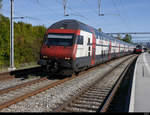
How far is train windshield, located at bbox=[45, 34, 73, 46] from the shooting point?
409 inches

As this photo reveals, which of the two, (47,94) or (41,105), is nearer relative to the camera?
(41,105)

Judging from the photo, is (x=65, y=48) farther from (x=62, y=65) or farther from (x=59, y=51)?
(x=62, y=65)

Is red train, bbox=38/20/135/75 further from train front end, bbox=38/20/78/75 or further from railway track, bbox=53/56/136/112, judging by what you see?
railway track, bbox=53/56/136/112

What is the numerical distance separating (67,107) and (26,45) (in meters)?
24.3

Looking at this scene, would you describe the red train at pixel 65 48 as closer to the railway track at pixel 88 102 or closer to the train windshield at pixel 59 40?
the train windshield at pixel 59 40

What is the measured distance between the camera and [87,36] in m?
11.8

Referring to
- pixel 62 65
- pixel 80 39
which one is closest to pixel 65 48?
pixel 62 65

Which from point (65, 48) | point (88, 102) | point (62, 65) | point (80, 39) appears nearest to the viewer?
point (88, 102)

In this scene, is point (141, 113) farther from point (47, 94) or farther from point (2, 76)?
point (2, 76)

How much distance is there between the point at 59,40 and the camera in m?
10.6

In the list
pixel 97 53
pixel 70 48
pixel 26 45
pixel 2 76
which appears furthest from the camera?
pixel 26 45

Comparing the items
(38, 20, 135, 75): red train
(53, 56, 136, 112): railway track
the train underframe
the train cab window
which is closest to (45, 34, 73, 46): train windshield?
(38, 20, 135, 75): red train

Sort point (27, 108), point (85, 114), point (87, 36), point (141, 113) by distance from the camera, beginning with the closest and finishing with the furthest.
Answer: point (141, 113) → point (85, 114) → point (27, 108) → point (87, 36)

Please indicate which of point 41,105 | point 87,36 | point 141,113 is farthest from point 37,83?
point 141,113
